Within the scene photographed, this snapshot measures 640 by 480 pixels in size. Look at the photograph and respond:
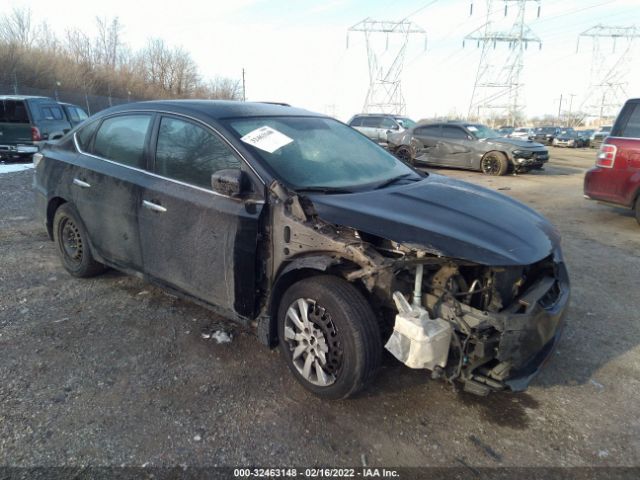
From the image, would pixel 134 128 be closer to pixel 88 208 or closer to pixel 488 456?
pixel 88 208

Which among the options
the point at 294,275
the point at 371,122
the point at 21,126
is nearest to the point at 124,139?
the point at 294,275

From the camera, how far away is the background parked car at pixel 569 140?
32.2 meters

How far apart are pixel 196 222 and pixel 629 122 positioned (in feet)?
22.4

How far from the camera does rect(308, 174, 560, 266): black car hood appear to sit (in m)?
2.47

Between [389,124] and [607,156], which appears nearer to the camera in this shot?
[607,156]

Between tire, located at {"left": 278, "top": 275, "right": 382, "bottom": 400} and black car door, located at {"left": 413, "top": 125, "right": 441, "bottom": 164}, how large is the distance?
12.4 meters

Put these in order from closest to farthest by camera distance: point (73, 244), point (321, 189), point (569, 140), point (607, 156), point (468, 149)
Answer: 1. point (321, 189)
2. point (73, 244)
3. point (607, 156)
4. point (468, 149)
5. point (569, 140)

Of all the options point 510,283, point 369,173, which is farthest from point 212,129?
point 510,283

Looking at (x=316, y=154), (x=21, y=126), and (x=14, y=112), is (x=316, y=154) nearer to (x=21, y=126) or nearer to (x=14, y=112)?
(x=21, y=126)

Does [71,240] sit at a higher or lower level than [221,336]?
higher

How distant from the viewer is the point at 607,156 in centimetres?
702

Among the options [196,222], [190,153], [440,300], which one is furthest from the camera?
[190,153]

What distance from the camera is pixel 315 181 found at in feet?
10.2

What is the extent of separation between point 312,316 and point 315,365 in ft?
0.99
